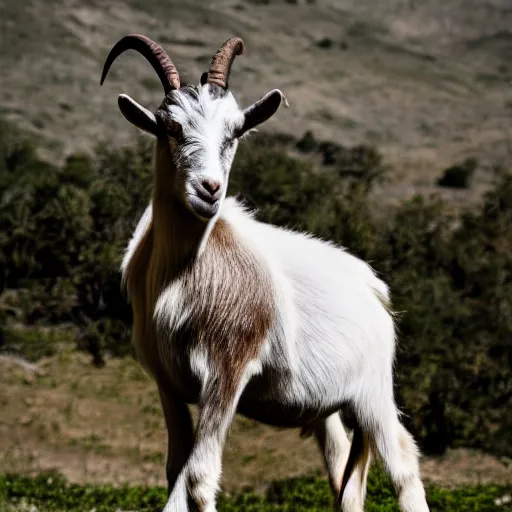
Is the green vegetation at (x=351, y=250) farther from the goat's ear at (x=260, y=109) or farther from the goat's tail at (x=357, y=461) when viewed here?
the goat's ear at (x=260, y=109)

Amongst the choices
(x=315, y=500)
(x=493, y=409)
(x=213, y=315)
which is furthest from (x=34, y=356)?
(x=213, y=315)

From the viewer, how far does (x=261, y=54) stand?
97.9 m

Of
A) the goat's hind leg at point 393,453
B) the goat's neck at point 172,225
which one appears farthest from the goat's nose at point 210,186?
the goat's hind leg at point 393,453

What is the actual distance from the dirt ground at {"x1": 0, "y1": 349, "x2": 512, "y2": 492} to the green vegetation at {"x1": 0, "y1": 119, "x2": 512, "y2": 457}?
1.10 meters

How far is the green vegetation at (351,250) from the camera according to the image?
2459cm

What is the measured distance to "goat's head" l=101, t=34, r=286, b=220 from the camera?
538cm

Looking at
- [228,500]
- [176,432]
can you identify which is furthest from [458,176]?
[176,432]

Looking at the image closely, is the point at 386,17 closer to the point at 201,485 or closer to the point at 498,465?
the point at 498,465

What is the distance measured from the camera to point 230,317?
5.68 metres

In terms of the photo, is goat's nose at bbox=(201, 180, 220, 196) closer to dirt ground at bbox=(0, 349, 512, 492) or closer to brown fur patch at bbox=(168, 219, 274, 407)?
brown fur patch at bbox=(168, 219, 274, 407)

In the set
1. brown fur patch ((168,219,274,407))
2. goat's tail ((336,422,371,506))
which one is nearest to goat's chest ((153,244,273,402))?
brown fur patch ((168,219,274,407))

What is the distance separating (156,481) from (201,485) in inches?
561

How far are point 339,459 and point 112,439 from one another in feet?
53.9

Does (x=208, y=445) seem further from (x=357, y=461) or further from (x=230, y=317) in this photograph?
(x=357, y=461)
